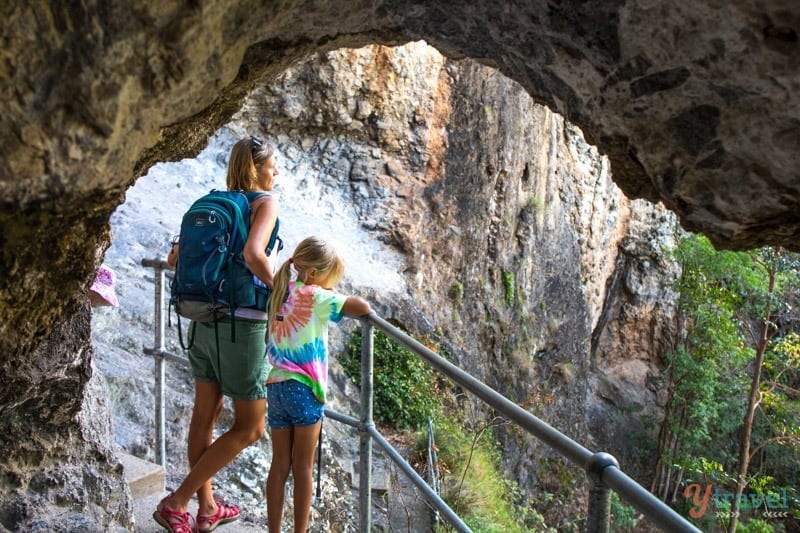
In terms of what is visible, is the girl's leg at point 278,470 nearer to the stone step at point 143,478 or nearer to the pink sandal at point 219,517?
the pink sandal at point 219,517

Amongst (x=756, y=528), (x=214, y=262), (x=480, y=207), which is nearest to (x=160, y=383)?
(x=214, y=262)

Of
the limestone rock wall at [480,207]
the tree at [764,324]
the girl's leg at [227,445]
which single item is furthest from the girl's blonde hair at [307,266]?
the tree at [764,324]

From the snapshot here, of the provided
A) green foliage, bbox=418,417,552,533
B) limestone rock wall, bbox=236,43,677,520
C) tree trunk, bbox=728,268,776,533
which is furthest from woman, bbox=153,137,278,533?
tree trunk, bbox=728,268,776,533

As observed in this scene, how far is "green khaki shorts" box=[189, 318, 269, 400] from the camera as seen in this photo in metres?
2.90

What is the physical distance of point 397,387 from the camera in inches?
341

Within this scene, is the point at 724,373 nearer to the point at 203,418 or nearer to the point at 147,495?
the point at 147,495

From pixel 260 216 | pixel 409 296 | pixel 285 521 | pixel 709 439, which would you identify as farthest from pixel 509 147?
pixel 260 216

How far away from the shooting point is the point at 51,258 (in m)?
1.94

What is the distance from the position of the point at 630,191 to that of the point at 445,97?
935cm

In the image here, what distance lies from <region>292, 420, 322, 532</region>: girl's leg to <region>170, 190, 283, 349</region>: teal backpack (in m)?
0.51

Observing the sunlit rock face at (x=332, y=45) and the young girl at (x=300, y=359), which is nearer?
the sunlit rock face at (x=332, y=45)

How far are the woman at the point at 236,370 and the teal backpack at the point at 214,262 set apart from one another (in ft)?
0.19

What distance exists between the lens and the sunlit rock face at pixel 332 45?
4.94ft

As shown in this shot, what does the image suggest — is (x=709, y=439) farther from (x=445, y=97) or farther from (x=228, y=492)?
(x=228, y=492)
